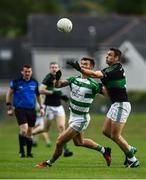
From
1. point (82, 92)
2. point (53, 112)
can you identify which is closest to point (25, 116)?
point (53, 112)

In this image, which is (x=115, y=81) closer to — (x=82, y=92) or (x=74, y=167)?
(x=82, y=92)

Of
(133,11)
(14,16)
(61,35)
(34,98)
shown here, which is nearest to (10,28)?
(14,16)

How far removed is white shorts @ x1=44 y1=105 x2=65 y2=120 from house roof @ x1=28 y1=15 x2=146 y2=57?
4893 centimetres

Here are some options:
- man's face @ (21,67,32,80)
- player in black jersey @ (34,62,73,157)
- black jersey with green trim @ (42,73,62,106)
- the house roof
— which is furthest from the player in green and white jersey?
the house roof

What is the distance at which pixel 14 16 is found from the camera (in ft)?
376

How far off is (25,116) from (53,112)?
2674 millimetres

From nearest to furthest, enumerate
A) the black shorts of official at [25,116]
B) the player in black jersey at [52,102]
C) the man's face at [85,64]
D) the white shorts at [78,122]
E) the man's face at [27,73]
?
the man's face at [85,64] → the white shorts at [78,122] → the man's face at [27,73] → the black shorts of official at [25,116] → the player in black jersey at [52,102]

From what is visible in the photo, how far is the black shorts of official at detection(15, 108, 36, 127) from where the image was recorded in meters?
23.9

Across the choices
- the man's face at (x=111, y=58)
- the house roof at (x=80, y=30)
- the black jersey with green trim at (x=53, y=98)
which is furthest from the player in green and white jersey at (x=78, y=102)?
the house roof at (x=80, y=30)

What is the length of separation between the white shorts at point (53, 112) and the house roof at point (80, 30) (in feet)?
161

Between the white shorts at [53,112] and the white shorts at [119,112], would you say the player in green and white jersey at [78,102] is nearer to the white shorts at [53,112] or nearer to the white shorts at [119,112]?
the white shorts at [119,112]

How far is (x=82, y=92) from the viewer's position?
1948cm

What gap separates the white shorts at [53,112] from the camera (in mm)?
26500

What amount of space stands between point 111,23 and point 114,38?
13.0 feet
